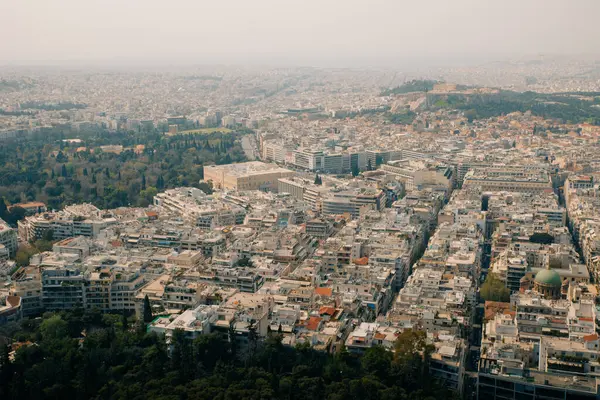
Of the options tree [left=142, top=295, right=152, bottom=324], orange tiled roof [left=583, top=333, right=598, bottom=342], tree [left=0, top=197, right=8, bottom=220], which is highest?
orange tiled roof [left=583, top=333, right=598, bottom=342]

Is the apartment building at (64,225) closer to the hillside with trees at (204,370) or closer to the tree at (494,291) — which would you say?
the hillside with trees at (204,370)

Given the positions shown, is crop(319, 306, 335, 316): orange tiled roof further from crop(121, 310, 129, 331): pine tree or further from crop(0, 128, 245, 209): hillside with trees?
crop(0, 128, 245, 209): hillside with trees

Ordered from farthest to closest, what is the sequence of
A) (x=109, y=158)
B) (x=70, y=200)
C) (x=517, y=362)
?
(x=109, y=158) → (x=70, y=200) → (x=517, y=362)

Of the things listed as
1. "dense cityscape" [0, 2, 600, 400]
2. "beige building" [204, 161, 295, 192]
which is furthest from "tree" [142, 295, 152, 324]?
"beige building" [204, 161, 295, 192]

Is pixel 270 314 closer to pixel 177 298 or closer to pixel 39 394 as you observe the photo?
pixel 177 298

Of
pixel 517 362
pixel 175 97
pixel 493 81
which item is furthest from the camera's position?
pixel 493 81

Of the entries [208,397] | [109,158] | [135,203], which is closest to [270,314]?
[208,397]
